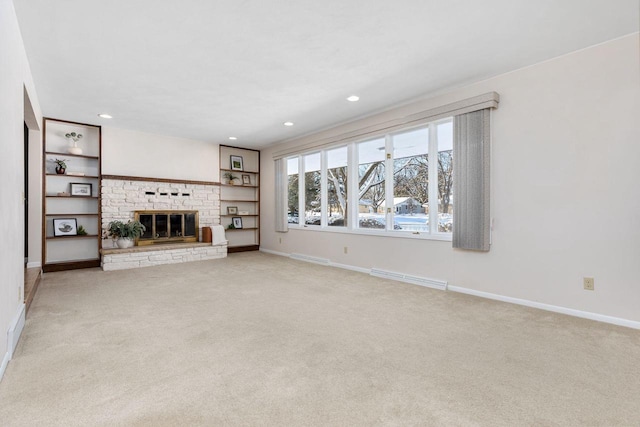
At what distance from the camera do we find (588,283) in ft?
9.53

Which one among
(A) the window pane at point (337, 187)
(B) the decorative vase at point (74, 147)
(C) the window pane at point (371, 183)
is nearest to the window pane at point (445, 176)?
(C) the window pane at point (371, 183)

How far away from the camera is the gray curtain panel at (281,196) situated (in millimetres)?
6633

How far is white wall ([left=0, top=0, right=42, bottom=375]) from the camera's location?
6.40ft

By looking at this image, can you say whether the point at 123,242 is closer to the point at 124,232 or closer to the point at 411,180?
the point at 124,232

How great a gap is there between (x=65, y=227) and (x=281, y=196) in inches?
148

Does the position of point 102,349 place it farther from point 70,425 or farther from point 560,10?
point 560,10

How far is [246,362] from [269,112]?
365cm

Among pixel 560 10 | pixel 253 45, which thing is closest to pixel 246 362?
pixel 253 45

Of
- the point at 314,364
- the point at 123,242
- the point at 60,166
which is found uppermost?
the point at 60,166

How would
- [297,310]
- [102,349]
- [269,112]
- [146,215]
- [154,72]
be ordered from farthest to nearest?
→ [146,215] → [269,112] → [154,72] → [297,310] → [102,349]

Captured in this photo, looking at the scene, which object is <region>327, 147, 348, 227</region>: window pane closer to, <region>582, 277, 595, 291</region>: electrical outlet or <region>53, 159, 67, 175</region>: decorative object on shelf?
<region>582, 277, 595, 291</region>: electrical outlet

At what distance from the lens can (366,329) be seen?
8.58 ft

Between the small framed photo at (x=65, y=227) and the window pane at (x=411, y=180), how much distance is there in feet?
17.4

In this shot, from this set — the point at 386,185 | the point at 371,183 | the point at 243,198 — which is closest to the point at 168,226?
the point at 243,198
